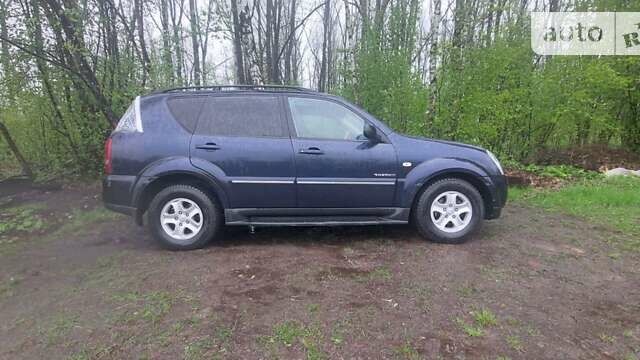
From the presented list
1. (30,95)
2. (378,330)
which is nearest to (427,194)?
(378,330)

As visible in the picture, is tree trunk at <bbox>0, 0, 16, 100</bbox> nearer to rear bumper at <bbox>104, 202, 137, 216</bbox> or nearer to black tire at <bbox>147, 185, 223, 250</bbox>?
rear bumper at <bbox>104, 202, 137, 216</bbox>

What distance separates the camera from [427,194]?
459cm

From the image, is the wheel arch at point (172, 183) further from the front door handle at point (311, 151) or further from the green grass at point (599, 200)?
the green grass at point (599, 200)

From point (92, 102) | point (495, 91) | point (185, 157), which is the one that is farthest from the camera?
point (495, 91)

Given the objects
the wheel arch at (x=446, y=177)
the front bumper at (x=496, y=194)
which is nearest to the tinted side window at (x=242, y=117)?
the wheel arch at (x=446, y=177)

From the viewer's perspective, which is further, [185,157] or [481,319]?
[185,157]

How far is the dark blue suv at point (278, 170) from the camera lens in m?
4.44

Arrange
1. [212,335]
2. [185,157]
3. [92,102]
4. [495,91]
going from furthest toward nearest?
1. [495,91]
2. [92,102]
3. [185,157]
4. [212,335]

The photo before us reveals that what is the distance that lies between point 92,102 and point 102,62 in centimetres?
81

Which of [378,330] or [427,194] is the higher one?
[427,194]

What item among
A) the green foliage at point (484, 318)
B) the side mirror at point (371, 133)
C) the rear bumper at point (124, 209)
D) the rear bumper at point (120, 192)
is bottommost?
the green foliage at point (484, 318)

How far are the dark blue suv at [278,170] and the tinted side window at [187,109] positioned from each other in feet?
0.04

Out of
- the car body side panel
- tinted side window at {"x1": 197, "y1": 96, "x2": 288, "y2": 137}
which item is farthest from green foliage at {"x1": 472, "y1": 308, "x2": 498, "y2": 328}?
tinted side window at {"x1": 197, "y1": 96, "x2": 288, "y2": 137}

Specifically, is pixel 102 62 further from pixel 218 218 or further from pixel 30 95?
pixel 218 218
